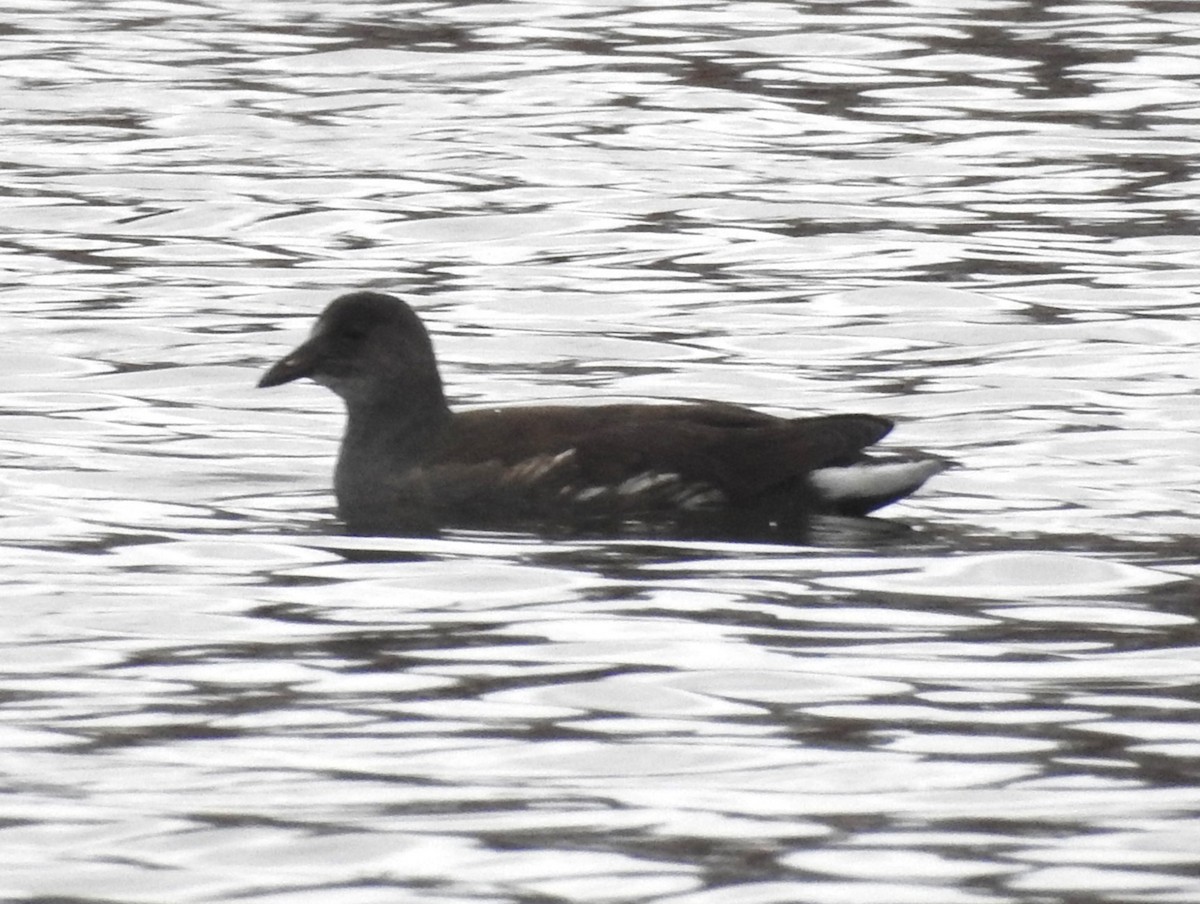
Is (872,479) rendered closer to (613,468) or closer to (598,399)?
(613,468)

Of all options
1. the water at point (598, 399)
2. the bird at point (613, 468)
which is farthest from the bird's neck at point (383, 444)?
the water at point (598, 399)

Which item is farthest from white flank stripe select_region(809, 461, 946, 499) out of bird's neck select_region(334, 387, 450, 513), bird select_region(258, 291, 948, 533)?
bird's neck select_region(334, 387, 450, 513)

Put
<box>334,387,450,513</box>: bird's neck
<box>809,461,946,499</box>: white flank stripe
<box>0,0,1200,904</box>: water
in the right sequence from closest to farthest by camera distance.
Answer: <box>0,0,1200,904</box>: water → <box>809,461,946,499</box>: white flank stripe → <box>334,387,450,513</box>: bird's neck

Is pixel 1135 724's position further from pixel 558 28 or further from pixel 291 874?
pixel 558 28

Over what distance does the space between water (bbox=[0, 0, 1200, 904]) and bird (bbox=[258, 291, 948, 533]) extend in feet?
0.78

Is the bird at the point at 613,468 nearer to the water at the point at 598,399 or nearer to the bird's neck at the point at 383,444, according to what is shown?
the bird's neck at the point at 383,444

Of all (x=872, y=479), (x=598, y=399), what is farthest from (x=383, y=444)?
(x=598, y=399)

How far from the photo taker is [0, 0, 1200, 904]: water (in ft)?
22.7

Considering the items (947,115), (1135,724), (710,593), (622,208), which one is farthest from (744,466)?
(947,115)

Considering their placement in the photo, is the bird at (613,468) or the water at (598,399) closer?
the water at (598,399)

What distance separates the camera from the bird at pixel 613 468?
35.7 feet

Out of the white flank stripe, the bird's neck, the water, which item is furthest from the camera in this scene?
the bird's neck

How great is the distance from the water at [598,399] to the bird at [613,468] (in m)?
0.24

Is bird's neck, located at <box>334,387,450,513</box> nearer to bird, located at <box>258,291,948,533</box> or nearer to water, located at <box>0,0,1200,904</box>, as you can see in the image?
bird, located at <box>258,291,948,533</box>
